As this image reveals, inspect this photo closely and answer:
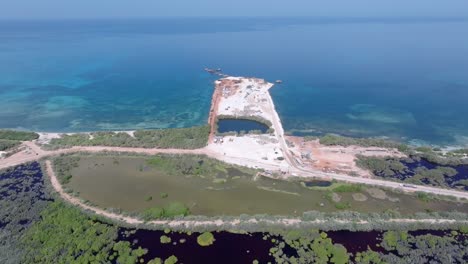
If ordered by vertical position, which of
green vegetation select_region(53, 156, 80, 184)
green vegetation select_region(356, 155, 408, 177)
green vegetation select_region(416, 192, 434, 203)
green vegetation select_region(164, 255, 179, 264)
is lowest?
green vegetation select_region(164, 255, 179, 264)

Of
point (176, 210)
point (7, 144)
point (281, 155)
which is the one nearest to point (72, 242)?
point (176, 210)

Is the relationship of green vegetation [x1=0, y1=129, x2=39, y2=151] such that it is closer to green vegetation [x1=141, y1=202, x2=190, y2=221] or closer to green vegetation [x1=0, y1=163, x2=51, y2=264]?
green vegetation [x1=0, y1=163, x2=51, y2=264]

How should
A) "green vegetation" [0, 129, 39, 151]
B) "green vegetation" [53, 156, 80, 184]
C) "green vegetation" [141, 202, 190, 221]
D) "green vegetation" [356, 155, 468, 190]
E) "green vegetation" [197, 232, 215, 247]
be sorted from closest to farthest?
"green vegetation" [197, 232, 215, 247], "green vegetation" [141, 202, 190, 221], "green vegetation" [356, 155, 468, 190], "green vegetation" [53, 156, 80, 184], "green vegetation" [0, 129, 39, 151]

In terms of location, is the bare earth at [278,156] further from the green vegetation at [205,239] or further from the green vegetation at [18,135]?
the green vegetation at [205,239]

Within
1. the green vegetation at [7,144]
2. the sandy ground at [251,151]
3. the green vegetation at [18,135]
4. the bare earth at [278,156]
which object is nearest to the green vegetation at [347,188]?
the bare earth at [278,156]

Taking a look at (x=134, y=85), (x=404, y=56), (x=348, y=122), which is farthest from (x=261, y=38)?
(x=348, y=122)

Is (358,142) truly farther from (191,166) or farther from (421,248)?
(191,166)

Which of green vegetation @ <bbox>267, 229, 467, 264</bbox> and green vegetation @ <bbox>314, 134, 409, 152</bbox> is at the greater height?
green vegetation @ <bbox>314, 134, 409, 152</bbox>

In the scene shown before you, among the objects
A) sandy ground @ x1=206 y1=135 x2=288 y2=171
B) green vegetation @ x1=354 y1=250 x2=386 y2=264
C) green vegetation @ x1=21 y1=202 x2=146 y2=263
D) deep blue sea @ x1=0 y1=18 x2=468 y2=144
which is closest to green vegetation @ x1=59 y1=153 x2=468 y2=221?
sandy ground @ x1=206 y1=135 x2=288 y2=171
